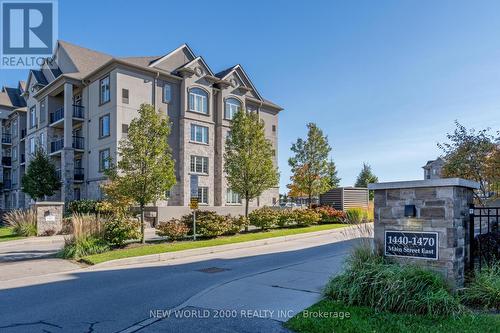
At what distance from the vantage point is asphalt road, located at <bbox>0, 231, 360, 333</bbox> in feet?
20.7

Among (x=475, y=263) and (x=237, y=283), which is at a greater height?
(x=475, y=263)

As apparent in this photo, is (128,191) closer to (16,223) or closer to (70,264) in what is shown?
(70,264)

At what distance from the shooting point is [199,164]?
34625mm

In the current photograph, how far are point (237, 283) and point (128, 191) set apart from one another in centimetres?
788

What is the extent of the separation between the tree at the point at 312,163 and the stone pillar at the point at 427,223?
23.1 metres

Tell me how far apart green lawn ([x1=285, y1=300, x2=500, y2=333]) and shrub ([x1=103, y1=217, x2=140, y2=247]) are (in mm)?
9711

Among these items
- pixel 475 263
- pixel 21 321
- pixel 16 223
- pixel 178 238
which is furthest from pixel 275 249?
pixel 16 223

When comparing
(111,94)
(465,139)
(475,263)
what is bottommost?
(475,263)

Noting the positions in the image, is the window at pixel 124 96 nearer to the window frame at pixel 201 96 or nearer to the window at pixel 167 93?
the window at pixel 167 93

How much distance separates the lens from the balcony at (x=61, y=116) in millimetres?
33844

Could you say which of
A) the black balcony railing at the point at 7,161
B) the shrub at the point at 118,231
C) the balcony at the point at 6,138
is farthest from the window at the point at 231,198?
the balcony at the point at 6,138

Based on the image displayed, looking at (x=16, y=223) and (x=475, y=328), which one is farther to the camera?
(x=16, y=223)

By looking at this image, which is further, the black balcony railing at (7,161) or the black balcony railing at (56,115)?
the black balcony railing at (7,161)

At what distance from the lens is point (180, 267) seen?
11.6m
